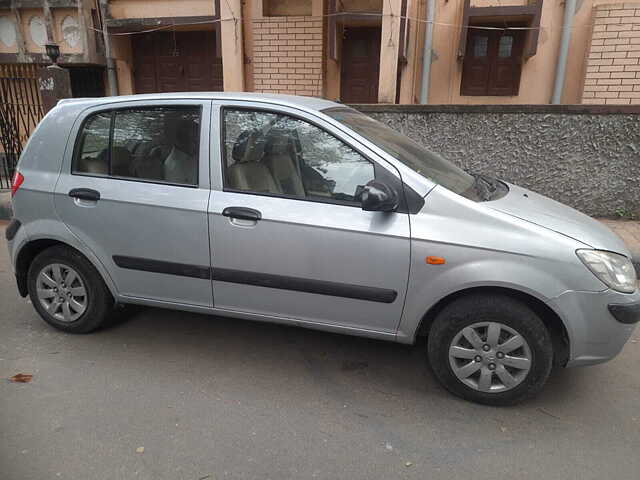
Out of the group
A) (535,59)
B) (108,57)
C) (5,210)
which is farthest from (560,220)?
(108,57)

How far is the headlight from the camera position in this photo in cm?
253

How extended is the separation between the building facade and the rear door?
19.3 feet

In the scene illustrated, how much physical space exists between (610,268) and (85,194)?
3265 millimetres

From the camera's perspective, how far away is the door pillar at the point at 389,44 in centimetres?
814

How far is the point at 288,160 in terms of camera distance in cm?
298

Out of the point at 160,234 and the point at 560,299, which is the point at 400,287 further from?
the point at 160,234

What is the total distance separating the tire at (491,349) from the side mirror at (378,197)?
0.68 metres

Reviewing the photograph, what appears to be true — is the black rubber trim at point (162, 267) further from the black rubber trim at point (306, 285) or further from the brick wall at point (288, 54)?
the brick wall at point (288, 54)

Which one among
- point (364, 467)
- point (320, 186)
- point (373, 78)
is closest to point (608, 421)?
point (364, 467)

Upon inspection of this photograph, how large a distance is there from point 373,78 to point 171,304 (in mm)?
8301

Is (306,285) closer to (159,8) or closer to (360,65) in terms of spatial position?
(360,65)

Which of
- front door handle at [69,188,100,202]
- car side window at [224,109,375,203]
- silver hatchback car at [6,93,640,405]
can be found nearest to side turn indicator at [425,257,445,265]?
silver hatchback car at [6,93,640,405]

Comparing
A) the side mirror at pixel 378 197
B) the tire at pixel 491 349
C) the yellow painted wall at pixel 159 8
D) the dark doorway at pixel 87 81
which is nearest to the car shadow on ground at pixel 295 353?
the tire at pixel 491 349

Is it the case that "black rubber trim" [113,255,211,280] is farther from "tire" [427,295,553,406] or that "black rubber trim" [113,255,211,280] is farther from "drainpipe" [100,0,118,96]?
"drainpipe" [100,0,118,96]
